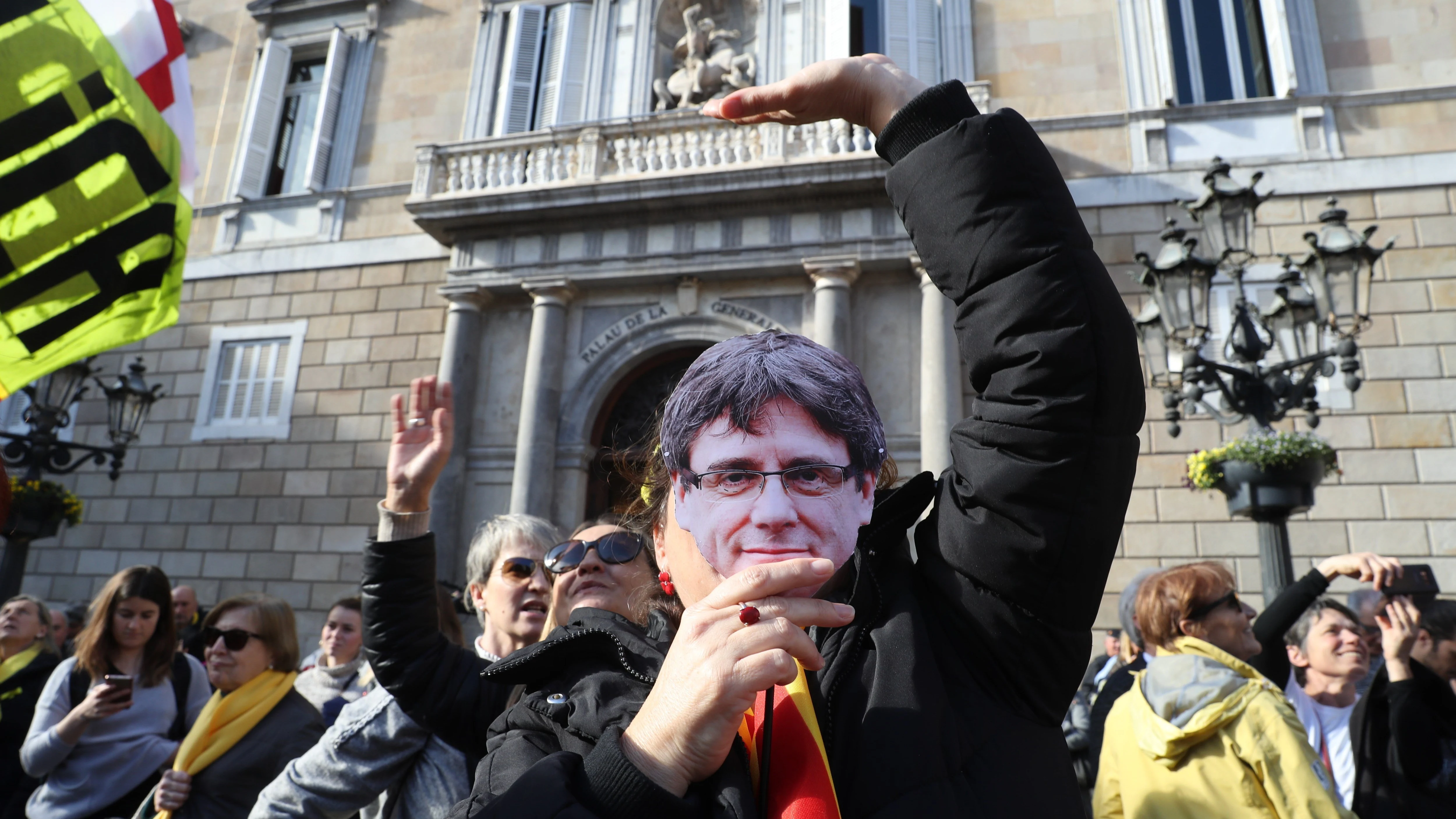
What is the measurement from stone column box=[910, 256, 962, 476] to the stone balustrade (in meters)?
1.85

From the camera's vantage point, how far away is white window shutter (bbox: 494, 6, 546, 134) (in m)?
12.0

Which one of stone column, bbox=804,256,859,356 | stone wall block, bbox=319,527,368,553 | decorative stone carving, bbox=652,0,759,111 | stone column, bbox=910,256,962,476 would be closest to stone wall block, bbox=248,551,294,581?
stone wall block, bbox=319,527,368,553

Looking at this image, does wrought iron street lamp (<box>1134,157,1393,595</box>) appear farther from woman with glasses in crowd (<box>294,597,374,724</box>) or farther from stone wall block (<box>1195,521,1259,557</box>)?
woman with glasses in crowd (<box>294,597,374,724</box>)

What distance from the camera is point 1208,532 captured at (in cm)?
869

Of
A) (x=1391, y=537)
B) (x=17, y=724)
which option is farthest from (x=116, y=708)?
(x=1391, y=537)

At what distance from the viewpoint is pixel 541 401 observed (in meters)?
10.1

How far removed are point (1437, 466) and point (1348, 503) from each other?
0.86 meters

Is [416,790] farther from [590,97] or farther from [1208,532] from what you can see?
[590,97]

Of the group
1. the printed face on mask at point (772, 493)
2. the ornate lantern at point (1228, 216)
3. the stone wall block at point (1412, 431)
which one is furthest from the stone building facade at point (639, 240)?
the printed face on mask at point (772, 493)

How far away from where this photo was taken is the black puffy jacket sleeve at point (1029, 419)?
3.94 feet

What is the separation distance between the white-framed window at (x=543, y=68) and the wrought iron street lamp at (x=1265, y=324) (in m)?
8.08

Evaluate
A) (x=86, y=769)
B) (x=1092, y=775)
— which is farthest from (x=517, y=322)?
(x=1092, y=775)

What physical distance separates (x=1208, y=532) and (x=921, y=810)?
28.8 feet

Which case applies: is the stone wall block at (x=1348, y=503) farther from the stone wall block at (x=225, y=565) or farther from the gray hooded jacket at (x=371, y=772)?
the stone wall block at (x=225, y=565)
